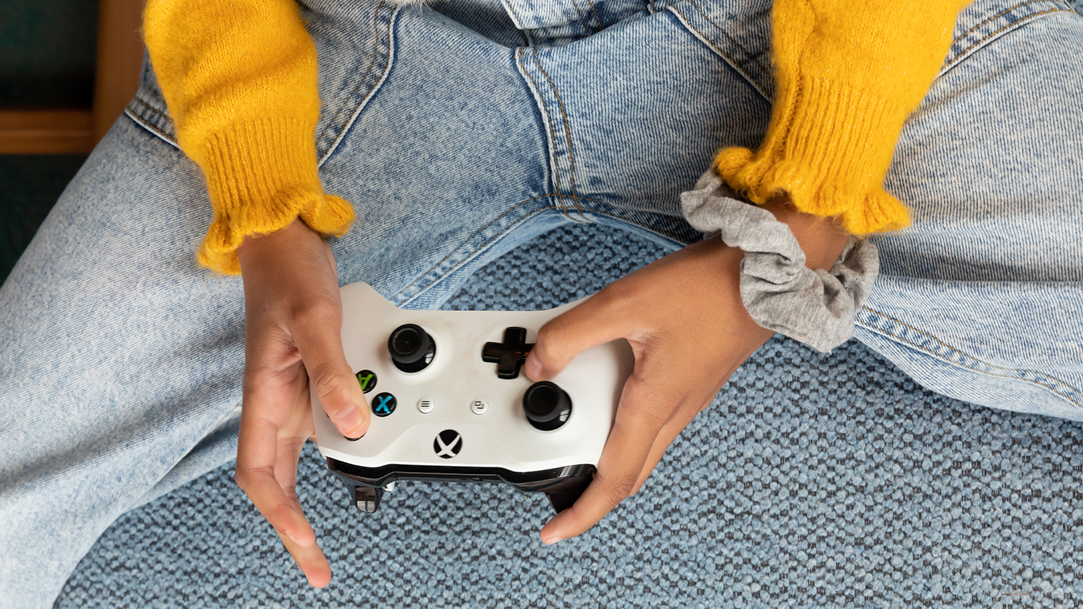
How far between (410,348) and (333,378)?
0.05 meters

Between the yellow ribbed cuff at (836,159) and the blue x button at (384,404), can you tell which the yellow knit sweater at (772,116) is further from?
the blue x button at (384,404)

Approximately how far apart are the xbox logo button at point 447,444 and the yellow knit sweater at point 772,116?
→ 161mm

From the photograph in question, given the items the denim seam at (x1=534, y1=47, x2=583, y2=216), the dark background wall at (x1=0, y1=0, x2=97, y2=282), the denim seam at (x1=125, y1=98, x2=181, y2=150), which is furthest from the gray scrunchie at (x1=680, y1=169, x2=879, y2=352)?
the dark background wall at (x1=0, y1=0, x2=97, y2=282)

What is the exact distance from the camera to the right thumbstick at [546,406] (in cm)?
44

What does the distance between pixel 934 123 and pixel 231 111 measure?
0.46m

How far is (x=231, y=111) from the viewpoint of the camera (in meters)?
0.47

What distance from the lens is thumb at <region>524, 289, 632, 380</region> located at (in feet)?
1.46

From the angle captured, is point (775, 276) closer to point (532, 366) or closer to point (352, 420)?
point (532, 366)

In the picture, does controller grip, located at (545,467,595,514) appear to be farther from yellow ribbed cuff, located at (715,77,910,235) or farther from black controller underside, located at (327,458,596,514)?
yellow ribbed cuff, located at (715,77,910,235)

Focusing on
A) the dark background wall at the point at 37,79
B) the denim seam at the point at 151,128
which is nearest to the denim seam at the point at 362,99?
the denim seam at the point at 151,128

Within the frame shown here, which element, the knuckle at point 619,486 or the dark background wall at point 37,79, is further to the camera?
the dark background wall at point 37,79

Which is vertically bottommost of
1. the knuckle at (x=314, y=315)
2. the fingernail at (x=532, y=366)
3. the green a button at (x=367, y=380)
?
the green a button at (x=367, y=380)

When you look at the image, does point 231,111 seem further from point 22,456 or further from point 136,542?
point 136,542

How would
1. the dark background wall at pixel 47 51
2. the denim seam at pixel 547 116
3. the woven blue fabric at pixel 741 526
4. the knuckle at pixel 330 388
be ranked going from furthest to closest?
the dark background wall at pixel 47 51 < the woven blue fabric at pixel 741 526 < the denim seam at pixel 547 116 < the knuckle at pixel 330 388
